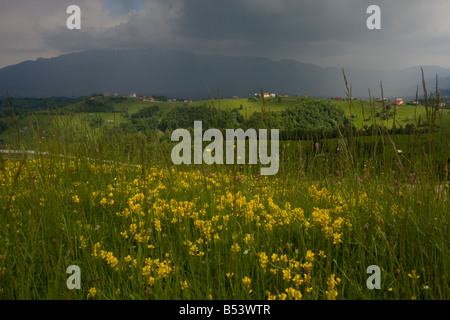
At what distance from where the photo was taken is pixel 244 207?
3125 millimetres

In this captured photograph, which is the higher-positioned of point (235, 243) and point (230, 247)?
point (235, 243)

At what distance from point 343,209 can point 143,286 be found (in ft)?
7.55

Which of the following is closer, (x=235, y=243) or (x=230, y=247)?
(x=235, y=243)

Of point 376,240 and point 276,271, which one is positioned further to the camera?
point 376,240

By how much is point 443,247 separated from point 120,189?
3.53m

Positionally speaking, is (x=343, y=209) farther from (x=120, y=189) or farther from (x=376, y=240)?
(x=120, y=189)

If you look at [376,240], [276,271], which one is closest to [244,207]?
[276,271]
